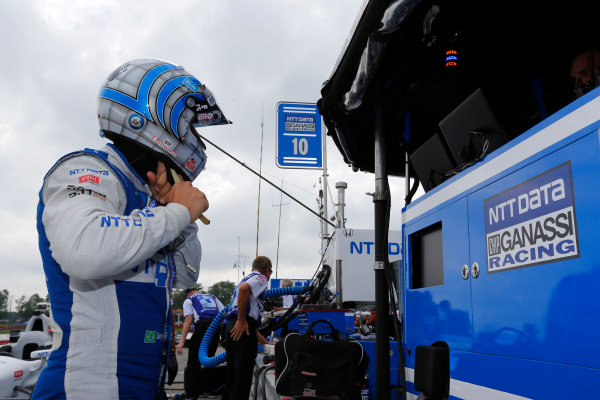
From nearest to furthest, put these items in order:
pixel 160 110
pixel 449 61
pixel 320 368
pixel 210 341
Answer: pixel 160 110 < pixel 449 61 < pixel 320 368 < pixel 210 341

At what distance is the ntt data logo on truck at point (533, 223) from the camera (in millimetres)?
1476

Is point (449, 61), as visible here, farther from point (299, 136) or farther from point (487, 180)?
point (299, 136)

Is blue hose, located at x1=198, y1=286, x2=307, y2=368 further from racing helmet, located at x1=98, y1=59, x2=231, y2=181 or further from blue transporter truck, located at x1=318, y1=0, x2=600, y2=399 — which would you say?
racing helmet, located at x1=98, y1=59, x2=231, y2=181

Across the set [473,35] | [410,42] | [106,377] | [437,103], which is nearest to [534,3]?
[473,35]

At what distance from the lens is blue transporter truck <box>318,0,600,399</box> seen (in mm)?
1446

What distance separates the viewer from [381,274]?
2820 millimetres

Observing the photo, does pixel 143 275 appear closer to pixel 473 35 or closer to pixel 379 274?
pixel 379 274

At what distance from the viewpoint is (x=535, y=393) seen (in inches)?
60.5

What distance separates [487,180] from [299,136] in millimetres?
7292

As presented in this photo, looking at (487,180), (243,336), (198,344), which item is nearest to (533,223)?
(487,180)

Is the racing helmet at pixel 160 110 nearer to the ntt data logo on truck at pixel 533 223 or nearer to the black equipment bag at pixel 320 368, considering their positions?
the ntt data logo on truck at pixel 533 223

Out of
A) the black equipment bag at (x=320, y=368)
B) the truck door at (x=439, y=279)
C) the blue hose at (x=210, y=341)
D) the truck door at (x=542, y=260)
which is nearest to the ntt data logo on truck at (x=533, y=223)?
the truck door at (x=542, y=260)

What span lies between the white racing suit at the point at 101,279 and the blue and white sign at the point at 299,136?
296 inches

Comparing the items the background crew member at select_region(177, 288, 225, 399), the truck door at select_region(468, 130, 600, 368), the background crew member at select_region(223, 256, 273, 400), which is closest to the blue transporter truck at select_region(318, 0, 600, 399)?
the truck door at select_region(468, 130, 600, 368)
